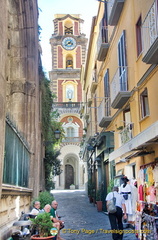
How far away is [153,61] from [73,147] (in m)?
37.8

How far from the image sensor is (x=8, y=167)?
267 inches

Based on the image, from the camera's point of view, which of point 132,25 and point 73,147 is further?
point 73,147

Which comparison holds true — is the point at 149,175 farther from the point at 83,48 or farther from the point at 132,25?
the point at 83,48

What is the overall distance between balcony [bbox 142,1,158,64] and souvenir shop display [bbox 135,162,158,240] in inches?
112

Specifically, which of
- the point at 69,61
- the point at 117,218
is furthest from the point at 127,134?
the point at 69,61

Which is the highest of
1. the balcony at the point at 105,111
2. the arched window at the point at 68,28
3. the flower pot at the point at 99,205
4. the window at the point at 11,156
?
the arched window at the point at 68,28

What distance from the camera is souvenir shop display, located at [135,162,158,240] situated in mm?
6984

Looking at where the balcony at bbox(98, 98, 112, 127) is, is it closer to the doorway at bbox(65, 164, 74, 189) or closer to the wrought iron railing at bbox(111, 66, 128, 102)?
the wrought iron railing at bbox(111, 66, 128, 102)

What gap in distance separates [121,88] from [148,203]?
512 centimetres

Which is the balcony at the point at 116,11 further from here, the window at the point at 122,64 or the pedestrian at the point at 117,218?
the pedestrian at the point at 117,218

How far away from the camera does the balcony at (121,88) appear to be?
11.4 meters

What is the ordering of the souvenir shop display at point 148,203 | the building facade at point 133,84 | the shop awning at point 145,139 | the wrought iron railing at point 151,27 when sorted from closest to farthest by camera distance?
the shop awning at point 145,139
the souvenir shop display at point 148,203
the wrought iron railing at point 151,27
the building facade at point 133,84

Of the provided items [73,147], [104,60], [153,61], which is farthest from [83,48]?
[153,61]

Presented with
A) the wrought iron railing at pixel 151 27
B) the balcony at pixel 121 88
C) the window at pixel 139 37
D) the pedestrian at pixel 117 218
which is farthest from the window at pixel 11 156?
the window at pixel 139 37
